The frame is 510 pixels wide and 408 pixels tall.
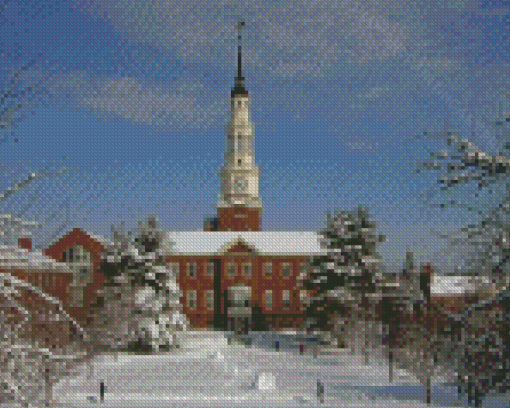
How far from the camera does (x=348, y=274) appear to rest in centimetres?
4031

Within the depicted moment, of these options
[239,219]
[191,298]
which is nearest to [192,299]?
Result: [191,298]

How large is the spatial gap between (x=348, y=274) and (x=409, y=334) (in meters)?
13.0

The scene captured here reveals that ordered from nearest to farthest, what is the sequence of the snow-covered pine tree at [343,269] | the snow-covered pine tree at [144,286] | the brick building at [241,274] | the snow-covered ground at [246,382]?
the snow-covered ground at [246,382]
the snow-covered pine tree at [144,286]
the snow-covered pine tree at [343,269]
the brick building at [241,274]

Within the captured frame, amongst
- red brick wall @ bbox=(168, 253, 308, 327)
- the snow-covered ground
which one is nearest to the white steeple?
red brick wall @ bbox=(168, 253, 308, 327)

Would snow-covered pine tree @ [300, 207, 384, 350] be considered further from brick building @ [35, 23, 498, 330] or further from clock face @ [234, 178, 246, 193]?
clock face @ [234, 178, 246, 193]

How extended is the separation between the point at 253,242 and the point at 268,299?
17.6 feet

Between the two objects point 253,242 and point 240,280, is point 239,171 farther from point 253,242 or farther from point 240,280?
point 240,280

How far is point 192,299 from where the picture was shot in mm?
59500

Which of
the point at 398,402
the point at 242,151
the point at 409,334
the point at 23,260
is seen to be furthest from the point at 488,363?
the point at 242,151

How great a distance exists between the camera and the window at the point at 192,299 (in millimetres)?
59375

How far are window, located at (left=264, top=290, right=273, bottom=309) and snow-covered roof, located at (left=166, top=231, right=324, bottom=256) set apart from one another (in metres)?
3.51

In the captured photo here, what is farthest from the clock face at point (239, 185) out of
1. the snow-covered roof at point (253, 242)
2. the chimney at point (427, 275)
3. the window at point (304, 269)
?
the chimney at point (427, 275)

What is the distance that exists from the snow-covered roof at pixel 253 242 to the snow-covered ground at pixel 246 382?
20.3 m

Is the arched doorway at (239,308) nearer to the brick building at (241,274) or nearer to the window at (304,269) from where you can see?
the brick building at (241,274)
